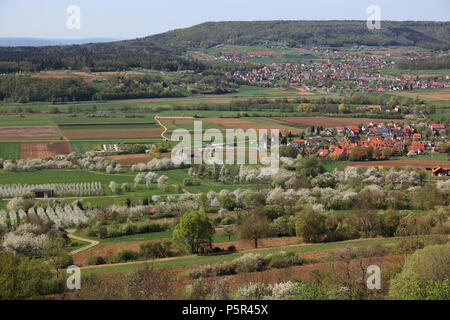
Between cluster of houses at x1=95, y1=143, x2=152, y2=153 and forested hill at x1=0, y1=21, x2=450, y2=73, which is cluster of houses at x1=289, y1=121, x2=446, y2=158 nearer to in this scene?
cluster of houses at x1=95, y1=143, x2=152, y2=153

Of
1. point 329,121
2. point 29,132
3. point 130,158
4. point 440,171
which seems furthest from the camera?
point 329,121

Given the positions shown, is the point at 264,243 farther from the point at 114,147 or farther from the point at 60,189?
the point at 114,147

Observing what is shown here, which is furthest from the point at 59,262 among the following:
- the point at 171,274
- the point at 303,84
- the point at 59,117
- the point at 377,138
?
the point at 303,84

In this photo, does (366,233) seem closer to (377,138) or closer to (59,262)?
(59,262)

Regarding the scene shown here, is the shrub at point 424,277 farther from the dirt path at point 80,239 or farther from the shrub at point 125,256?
the dirt path at point 80,239

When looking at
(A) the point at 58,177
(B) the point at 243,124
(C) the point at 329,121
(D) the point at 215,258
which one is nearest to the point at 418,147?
(C) the point at 329,121

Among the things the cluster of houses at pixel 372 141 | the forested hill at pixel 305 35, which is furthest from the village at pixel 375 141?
the forested hill at pixel 305 35
